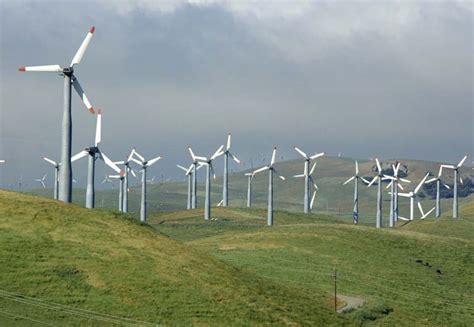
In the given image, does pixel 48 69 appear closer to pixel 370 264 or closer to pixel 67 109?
pixel 67 109

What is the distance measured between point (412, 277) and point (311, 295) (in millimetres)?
31552

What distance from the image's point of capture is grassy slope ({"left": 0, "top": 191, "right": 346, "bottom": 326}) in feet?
278

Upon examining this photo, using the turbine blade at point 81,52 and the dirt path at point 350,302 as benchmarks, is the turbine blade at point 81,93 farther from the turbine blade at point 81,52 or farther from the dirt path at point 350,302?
the dirt path at point 350,302

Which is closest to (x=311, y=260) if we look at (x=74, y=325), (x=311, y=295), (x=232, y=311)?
(x=311, y=295)

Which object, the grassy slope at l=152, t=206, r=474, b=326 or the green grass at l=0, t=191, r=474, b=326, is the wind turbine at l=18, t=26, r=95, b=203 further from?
the grassy slope at l=152, t=206, r=474, b=326

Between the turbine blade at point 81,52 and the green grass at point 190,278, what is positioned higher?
the turbine blade at point 81,52

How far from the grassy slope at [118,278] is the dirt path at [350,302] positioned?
7.78 feet

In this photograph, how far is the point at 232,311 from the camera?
293ft

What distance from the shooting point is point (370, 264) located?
142 meters

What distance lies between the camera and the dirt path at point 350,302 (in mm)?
106844

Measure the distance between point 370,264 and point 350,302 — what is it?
30796 mm

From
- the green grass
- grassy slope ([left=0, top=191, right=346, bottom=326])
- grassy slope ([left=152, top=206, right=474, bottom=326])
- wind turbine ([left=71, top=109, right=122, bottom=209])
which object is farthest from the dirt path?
wind turbine ([left=71, top=109, right=122, bottom=209])

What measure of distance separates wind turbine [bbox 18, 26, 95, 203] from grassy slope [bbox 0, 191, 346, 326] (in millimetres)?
3172

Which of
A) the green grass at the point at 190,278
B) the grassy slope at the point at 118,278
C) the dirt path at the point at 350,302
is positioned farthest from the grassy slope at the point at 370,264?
the grassy slope at the point at 118,278
